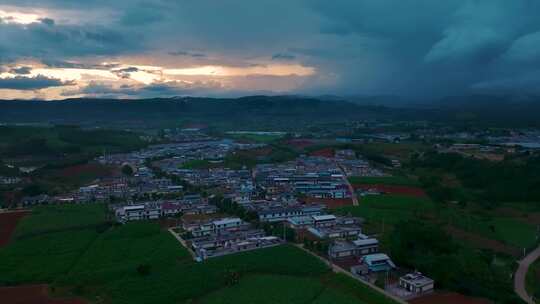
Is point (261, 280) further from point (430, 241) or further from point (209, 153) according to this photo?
point (209, 153)

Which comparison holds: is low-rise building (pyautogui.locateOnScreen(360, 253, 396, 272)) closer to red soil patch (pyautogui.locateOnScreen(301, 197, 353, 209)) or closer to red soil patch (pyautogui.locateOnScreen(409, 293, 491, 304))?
red soil patch (pyautogui.locateOnScreen(409, 293, 491, 304))

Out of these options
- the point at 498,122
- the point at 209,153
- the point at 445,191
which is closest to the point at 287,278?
the point at 445,191

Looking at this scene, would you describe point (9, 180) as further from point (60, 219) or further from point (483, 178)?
point (483, 178)

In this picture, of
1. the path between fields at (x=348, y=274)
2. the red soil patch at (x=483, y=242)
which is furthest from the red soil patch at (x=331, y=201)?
the path between fields at (x=348, y=274)

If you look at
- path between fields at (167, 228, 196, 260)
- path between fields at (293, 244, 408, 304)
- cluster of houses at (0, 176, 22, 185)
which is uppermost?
cluster of houses at (0, 176, 22, 185)

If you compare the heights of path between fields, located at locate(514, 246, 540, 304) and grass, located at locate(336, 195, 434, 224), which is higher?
grass, located at locate(336, 195, 434, 224)

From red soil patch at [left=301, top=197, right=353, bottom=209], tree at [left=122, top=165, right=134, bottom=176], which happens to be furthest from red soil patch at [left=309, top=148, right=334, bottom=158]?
tree at [left=122, top=165, right=134, bottom=176]

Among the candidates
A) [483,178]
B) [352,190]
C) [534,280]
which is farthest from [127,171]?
[534,280]
